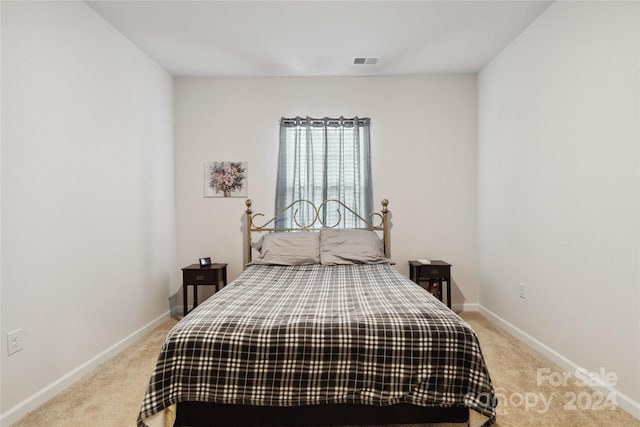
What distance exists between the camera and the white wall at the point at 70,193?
1954mm

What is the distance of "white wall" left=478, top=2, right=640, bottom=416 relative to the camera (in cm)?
199

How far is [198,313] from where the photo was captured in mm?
1907

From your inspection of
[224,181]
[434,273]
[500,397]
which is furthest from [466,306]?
[224,181]

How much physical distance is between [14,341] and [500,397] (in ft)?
9.13

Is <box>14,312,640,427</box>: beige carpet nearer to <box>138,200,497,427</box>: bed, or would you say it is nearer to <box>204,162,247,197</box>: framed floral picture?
<box>138,200,497,427</box>: bed

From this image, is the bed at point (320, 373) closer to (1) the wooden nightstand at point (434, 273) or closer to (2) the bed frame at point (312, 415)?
(2) the bed frame at point (312, 415)

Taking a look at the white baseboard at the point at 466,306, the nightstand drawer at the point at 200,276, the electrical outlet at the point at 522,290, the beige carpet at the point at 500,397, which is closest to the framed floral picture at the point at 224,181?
the nightstand drawer at the point at 200,276

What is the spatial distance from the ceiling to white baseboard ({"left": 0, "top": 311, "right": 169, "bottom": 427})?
2.57 metres

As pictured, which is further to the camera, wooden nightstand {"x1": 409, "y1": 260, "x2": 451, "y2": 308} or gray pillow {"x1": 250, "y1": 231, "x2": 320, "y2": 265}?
wooden nightstand {"x1": 409, "y1": 260, "x2": 451, "y2": 308}

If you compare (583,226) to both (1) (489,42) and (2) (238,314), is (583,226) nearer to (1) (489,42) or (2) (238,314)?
(1) (489,42)

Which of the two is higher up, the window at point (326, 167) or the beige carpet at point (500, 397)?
the window at point (326, 167)

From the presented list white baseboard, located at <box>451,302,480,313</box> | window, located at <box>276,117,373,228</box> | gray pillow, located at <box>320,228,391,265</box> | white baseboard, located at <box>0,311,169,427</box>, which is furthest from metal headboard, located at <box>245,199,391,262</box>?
white baseboard, located at <box>0,311,169,427</box>

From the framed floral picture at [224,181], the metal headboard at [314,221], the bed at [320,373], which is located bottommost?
the bed at [320,373]

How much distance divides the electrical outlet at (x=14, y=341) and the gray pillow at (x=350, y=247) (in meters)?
2.22
